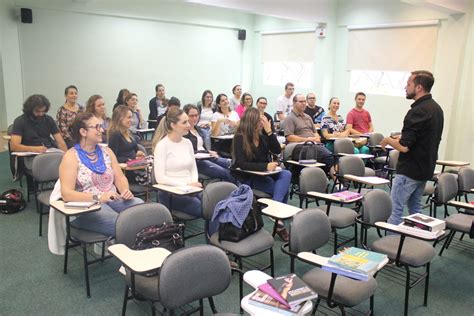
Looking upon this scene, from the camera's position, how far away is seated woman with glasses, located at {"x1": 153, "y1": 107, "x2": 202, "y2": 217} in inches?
137

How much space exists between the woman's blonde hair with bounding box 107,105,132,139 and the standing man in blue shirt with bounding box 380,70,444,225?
263 centimetres

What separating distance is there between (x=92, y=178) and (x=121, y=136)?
1.21 meters

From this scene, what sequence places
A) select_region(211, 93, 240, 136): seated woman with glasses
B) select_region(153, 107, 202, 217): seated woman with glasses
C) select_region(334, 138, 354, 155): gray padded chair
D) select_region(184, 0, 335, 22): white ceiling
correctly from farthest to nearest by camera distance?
select_region(184, 0, 335, 22): white ceiling → select_region(211, 93, 240, 136): seated woman with glasses → select_region(334, 138, 354, 155): gray padded chair → select_region(153, 107, 202, 217): seated woman with glasses

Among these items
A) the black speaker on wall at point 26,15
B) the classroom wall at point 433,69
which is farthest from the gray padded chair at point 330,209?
the black speaker on wall at point 26,15

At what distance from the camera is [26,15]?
716 centimetres

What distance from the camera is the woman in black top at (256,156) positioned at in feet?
13.1

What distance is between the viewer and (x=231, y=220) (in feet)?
9.24

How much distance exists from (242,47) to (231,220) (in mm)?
8711

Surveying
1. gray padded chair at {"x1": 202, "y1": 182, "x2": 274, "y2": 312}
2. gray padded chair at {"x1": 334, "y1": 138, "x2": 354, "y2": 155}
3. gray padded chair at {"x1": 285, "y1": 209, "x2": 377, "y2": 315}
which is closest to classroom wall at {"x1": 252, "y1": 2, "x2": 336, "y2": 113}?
gray padded chair at {"x1": 334, "y1": 138, "x2": 354, "y2": 155}

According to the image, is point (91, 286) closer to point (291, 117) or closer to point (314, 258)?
point (314, 258)

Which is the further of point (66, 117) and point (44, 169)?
point (66, 117)

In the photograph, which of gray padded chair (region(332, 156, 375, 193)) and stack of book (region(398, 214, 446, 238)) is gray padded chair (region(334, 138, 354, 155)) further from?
stack of book (region(398, 214, 446, 238))

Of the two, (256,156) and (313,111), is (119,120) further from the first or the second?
(313,111)

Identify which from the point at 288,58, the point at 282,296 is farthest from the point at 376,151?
the point at 282,296
